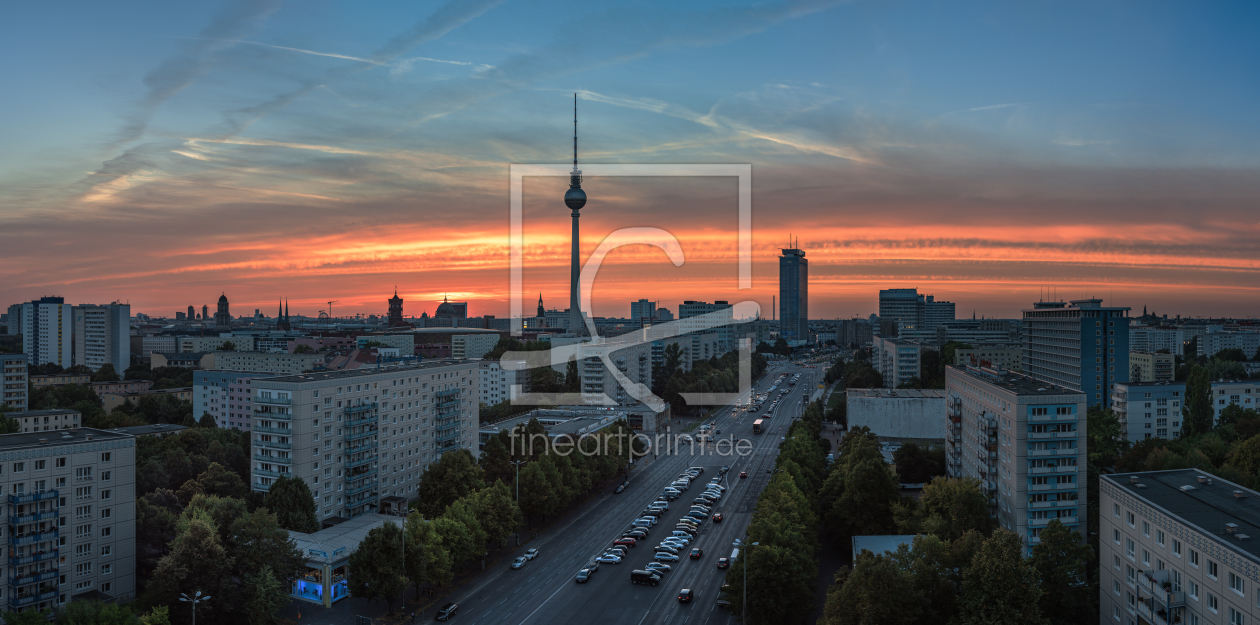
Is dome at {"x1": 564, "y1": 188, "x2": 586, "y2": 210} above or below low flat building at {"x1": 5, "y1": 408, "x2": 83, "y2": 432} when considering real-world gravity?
above

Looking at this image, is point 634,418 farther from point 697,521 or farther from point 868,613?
point 868,613

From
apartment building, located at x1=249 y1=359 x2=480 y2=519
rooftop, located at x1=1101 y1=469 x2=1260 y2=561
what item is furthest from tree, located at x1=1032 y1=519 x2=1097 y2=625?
apartment building, located at x1=249 y1=359 x2=480 y2=519

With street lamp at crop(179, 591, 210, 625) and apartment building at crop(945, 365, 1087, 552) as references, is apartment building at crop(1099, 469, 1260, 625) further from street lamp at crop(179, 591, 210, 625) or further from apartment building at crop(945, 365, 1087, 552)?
street lamp at crop(179, 591, 210, 625)

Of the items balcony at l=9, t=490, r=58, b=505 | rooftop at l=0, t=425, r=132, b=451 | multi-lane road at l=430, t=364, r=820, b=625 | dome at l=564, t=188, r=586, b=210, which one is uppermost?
dome at l=564, t=188, r=586, b=210

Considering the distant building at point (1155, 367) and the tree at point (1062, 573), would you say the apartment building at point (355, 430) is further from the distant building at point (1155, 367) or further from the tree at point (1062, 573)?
the distant building at point (1155, 367)

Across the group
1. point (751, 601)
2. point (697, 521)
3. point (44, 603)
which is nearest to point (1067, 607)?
point (751, 601)

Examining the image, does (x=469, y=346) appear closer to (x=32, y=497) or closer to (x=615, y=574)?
(x=615, y=574)
